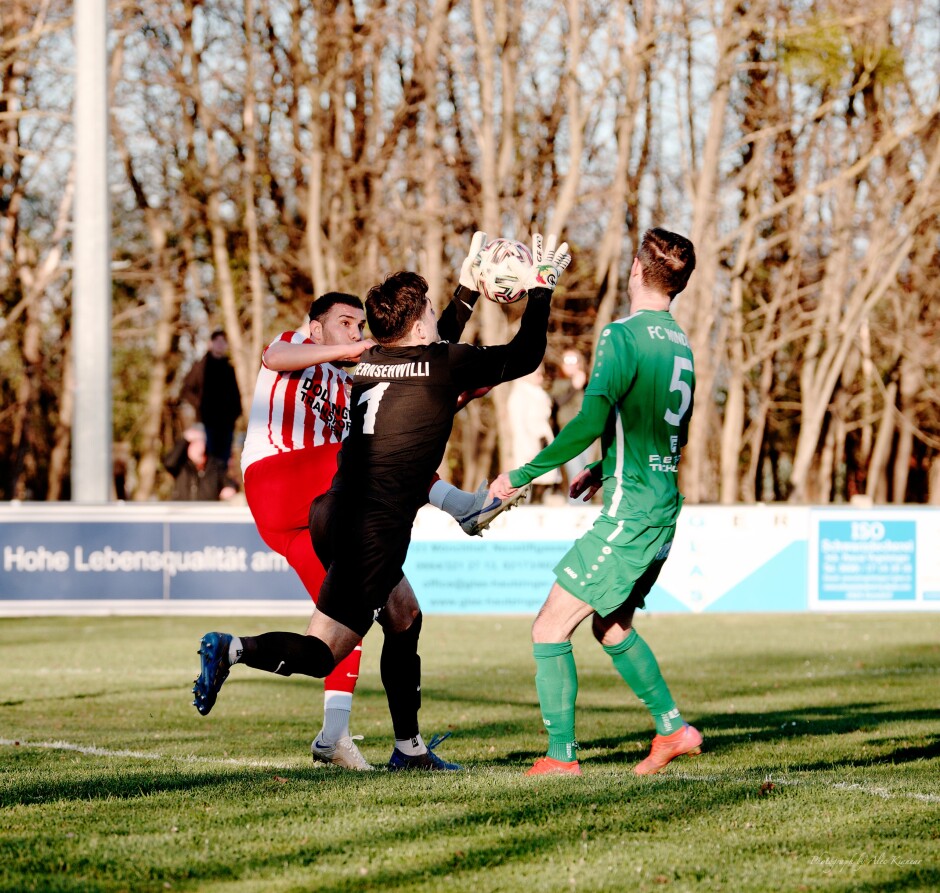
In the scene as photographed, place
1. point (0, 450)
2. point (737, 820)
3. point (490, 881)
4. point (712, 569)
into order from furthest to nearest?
point (0, 450) → point (712, 569) → point (737, 820) → point (490, 881)

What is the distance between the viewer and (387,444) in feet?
19.0

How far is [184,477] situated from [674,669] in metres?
7.73

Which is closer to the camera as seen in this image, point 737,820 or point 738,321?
point 737,820

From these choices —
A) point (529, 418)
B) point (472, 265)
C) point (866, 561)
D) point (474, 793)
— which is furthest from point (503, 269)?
point (529, 418)

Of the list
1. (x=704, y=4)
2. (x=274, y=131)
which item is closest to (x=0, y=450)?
(x=274, y=131)

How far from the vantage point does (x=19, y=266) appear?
31.5 m

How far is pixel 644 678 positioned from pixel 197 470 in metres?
11.9

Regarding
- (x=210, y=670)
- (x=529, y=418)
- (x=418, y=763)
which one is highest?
(x=529, y=418)

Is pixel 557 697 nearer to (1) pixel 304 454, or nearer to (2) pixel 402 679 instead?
(2) pixel 402 679

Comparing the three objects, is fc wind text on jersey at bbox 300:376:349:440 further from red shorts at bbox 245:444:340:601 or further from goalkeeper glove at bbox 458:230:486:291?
goalkeeper glove at bbox 458:230:486:291

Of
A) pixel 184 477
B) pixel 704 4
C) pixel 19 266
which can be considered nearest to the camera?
pixel 184 477

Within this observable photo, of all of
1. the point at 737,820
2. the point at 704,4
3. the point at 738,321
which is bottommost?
the point at 737,820

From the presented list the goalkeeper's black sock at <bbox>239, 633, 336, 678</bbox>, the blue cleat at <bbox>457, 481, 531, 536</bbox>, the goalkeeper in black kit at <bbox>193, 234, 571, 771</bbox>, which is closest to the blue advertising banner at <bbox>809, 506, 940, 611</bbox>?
the blue cleat at <bbox>457, 481, 531, 536</bbox>

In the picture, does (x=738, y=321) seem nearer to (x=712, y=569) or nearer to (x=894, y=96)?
(x=894, y=96)
